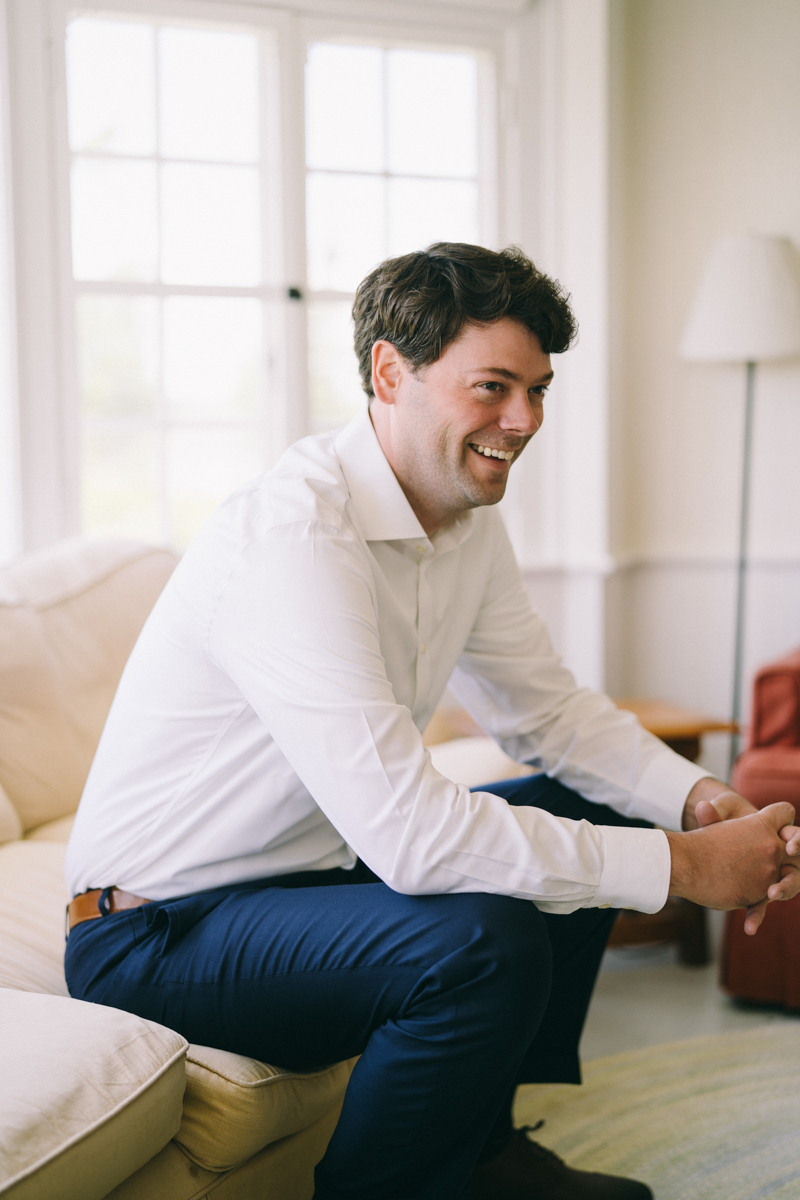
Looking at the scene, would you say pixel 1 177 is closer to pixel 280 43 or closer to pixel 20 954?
pixel 280 43

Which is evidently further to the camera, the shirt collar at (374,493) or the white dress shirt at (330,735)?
the shirt collar at (374,493)

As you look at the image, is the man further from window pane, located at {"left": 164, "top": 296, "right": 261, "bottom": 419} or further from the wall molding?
the wall molding

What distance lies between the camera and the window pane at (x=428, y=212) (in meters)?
2.87

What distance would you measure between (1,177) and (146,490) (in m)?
0.84

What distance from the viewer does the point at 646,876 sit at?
3.65ft

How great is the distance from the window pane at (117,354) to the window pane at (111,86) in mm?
396

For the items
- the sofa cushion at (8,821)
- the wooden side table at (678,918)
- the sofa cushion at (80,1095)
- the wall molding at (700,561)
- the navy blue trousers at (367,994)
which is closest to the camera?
the sofa cushion at (80,1095)

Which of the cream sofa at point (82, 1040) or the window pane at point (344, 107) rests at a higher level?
the window pane at point (344, 107)

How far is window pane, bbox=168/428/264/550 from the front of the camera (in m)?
2.75

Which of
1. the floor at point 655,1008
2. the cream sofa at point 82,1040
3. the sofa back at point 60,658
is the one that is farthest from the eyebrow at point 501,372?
the floor at point 655,1008

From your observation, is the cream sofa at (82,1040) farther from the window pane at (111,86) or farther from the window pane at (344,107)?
the window pane at (344,107)

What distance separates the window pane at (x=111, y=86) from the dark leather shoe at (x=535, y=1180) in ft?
8.02

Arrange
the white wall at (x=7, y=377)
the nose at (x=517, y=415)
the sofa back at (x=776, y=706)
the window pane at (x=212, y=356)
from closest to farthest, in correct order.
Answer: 1. the nose at (x=517, y=415)
2. the sofa back at (x=776, y=706)
3. the white wall at (x=7, y=377)
4. the window pane at (x=212, y=356)

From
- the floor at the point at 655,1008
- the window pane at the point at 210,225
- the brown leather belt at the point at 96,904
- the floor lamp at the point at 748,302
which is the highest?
the window pane at the point at 210,225
